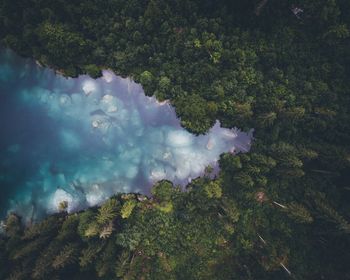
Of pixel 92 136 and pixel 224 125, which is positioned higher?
pixel 224 125

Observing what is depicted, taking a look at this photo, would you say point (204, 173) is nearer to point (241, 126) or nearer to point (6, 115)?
point (241, 126)

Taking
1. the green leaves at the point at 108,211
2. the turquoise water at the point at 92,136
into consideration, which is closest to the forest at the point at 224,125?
the green leaves at the point at 108,211

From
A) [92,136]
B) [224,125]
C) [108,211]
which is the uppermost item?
[224,125]

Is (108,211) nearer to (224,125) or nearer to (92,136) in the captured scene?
(92,136)

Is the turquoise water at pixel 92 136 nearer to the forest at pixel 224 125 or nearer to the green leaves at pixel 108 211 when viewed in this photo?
the forest at pixel 224 125

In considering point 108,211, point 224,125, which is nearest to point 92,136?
point 108,211

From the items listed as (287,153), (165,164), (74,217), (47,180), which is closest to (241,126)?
(287,153)
